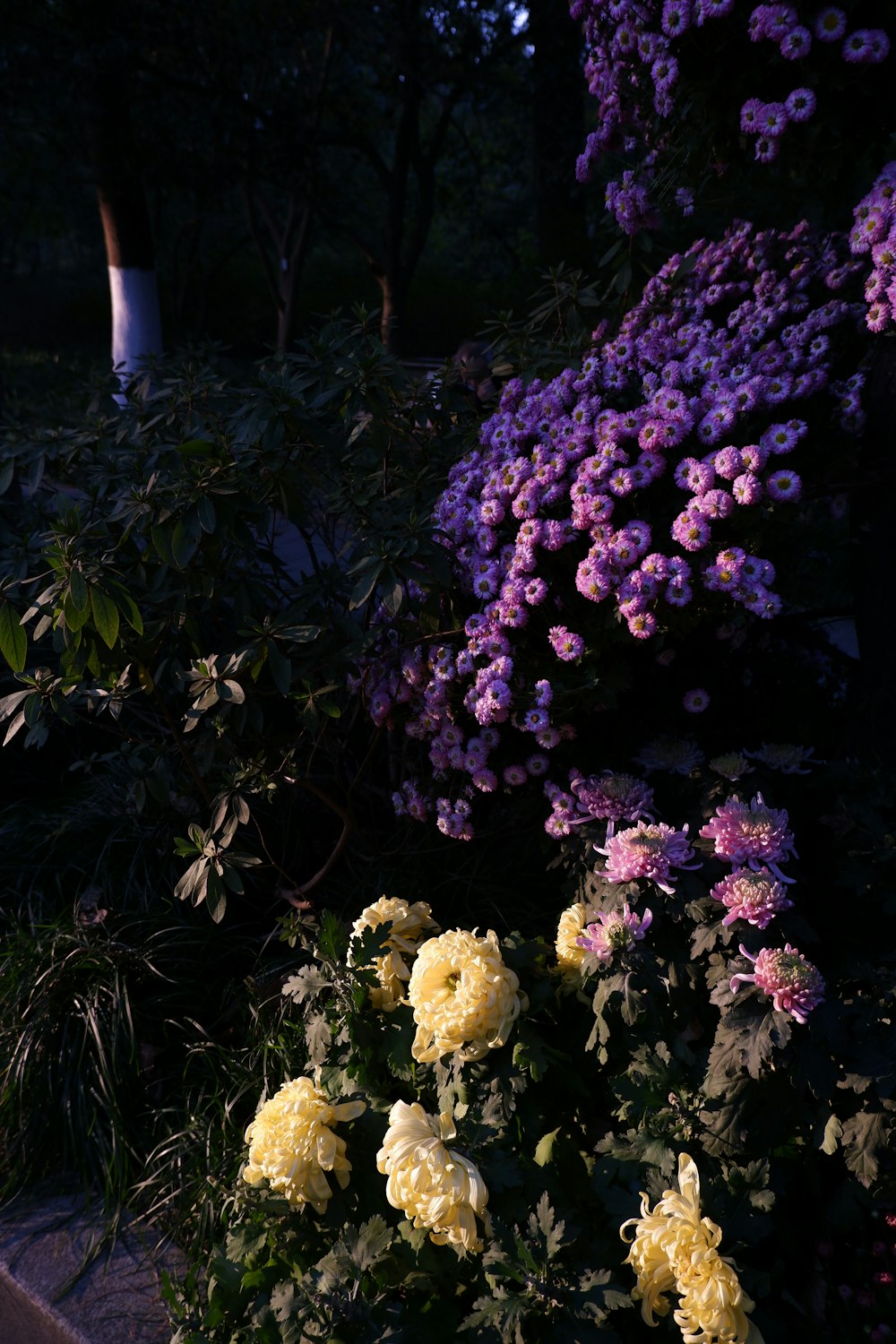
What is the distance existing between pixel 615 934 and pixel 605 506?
0.93 meters

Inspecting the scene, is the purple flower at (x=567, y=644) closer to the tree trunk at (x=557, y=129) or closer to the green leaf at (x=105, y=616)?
the green leaf at (x=105, y=616)

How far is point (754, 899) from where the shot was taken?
1.74m

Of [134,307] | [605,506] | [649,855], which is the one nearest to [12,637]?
[605,506]

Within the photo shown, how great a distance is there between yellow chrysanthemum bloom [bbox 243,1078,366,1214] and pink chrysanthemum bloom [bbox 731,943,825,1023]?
71 cm

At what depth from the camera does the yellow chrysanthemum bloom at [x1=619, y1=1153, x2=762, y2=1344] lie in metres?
1.46

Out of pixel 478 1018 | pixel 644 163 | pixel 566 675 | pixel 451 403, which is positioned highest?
pixel 644 163

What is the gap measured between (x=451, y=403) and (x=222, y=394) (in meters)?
0.67

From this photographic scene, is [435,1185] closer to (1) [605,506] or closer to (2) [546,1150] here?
(2) [546,1150]

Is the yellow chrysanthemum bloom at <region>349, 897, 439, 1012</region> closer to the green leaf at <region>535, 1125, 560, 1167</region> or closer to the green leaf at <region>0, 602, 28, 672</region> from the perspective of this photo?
the green leaf at <region>535, 1125, 560, 1167</region>

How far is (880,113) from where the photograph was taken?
2.53m

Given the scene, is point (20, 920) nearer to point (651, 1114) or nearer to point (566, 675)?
point (566, 675)

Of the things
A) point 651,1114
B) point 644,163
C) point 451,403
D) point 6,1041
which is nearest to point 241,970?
point 6,1041

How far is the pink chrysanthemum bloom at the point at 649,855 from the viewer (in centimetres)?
185

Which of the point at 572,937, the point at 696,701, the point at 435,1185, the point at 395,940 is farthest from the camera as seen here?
the point at 696,701
